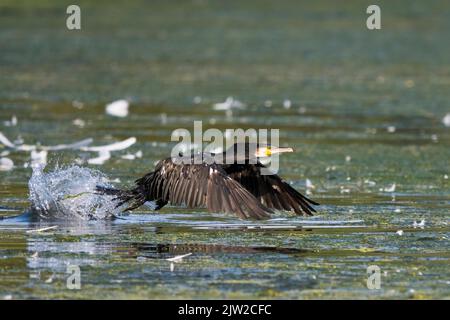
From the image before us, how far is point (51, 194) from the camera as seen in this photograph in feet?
35.3

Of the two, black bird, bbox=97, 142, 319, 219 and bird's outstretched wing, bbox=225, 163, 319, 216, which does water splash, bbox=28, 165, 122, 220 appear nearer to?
black bird, bbox=97, 142, 319, 219

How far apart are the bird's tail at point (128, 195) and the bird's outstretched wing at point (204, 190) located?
0.23 meters

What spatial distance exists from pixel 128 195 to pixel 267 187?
56.5 inches

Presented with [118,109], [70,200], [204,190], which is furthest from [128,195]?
[118,109]

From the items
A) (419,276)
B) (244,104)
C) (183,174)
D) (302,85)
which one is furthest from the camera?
(302,85)

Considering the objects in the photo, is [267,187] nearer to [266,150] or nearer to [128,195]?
[266,150]

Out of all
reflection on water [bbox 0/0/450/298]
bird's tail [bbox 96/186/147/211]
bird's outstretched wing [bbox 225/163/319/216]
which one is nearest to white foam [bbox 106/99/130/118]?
reflection on water [bbox 0/0/450/298]

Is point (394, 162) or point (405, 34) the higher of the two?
point (405, 34)

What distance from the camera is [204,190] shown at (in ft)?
32.1

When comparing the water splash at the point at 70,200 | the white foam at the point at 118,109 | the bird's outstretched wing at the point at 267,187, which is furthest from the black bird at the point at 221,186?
the white foam at the point at 118,109

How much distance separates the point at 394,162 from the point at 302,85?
24.1ft

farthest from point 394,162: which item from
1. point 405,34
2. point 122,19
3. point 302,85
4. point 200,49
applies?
point 122,19

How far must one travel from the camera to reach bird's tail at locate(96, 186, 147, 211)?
10.4m

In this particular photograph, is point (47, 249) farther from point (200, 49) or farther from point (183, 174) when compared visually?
point (200, 49)
